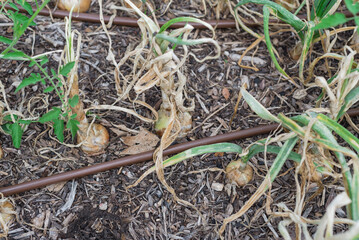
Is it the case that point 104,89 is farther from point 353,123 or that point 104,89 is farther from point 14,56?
point 353,123

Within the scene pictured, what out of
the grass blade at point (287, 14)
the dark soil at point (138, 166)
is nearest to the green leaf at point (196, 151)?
the dark soil at point (138, 166)

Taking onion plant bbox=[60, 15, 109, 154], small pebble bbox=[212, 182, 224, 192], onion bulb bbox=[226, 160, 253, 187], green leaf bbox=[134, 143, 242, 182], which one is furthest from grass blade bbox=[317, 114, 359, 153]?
onion plant bbox=[60, 15, 109, 154]

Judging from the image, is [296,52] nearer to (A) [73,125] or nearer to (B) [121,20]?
(B) [121,20]

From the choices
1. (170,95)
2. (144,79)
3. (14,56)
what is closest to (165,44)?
(144,79)

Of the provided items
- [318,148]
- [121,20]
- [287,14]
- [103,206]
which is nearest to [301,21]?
[287,14]

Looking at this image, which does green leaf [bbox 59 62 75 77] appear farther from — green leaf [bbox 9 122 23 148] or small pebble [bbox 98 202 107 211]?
small pebble [bbox 98 202 107 211]
